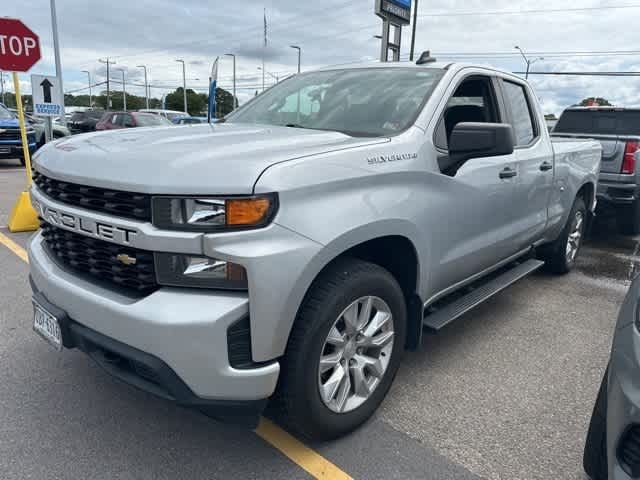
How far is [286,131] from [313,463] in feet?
5.59

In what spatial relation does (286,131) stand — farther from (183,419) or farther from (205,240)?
(183,419)

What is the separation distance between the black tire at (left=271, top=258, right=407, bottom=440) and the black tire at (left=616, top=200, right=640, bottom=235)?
577cm

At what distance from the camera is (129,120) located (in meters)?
17.1

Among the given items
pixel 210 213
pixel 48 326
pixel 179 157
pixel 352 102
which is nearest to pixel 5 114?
pixel 352 102

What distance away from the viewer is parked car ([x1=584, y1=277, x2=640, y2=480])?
162 centimetres

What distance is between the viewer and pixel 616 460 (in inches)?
65.8

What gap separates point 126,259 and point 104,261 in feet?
0.65

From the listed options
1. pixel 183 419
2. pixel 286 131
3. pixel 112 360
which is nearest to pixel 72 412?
pixel 183 419

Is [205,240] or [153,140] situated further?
[153,140]

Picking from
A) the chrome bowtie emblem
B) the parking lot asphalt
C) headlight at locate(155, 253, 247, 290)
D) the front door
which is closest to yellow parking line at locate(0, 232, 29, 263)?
the parking lot asphalt

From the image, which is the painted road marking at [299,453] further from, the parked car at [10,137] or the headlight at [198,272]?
the parked car at [10,137]

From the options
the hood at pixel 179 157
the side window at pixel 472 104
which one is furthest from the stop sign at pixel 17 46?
the side window at pixel 472 104

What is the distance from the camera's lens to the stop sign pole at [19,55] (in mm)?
6371

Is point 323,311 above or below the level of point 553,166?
below
